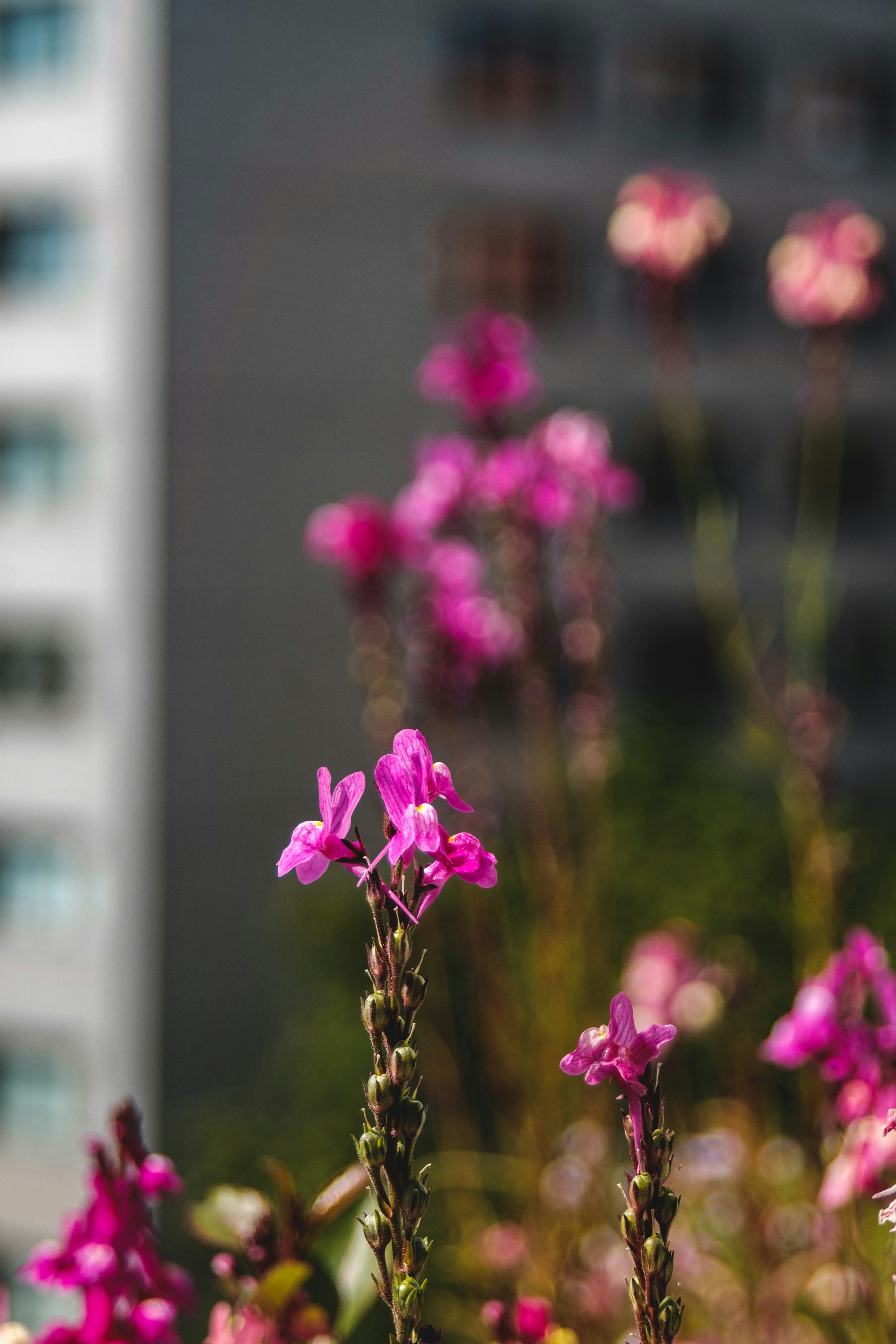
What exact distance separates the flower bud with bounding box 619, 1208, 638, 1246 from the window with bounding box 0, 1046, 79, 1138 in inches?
379

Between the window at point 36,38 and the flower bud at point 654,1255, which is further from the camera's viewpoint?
the window at point 36,38

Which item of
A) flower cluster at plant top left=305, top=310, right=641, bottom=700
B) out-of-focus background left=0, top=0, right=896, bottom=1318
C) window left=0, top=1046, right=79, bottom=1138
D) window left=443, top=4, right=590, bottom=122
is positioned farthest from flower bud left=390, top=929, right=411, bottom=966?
window left=0, top=1046, right=79, bottom=1138

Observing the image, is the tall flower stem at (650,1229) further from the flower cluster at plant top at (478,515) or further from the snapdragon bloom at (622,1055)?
the flower cluster at plant top at (478,515)

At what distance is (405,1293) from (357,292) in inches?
353

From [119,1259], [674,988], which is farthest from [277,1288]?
[674,988]

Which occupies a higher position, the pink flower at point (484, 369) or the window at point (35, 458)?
the pink flower at point (484, 369)

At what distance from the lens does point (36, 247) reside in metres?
8.78

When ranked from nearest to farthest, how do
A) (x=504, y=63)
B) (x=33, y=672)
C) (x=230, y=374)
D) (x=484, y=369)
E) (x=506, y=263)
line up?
(x=484, y=369)
(x=230, y=374)
(x=504, y=63)
(x=506, y=263)
(x=33, y=672)

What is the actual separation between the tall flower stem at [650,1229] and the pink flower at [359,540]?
2.40 ft

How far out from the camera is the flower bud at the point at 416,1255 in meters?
0.39

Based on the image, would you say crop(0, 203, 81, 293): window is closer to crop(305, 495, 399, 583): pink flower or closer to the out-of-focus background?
the out-of-focus background

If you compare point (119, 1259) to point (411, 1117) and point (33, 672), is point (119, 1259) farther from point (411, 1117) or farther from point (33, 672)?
point (33, 672)

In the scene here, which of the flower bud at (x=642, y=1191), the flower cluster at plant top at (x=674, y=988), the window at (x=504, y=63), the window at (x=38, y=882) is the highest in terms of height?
the window at (x=504, y=63)

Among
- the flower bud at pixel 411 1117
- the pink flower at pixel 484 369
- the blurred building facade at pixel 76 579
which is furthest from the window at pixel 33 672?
the flower bud at pixel 411 1117
